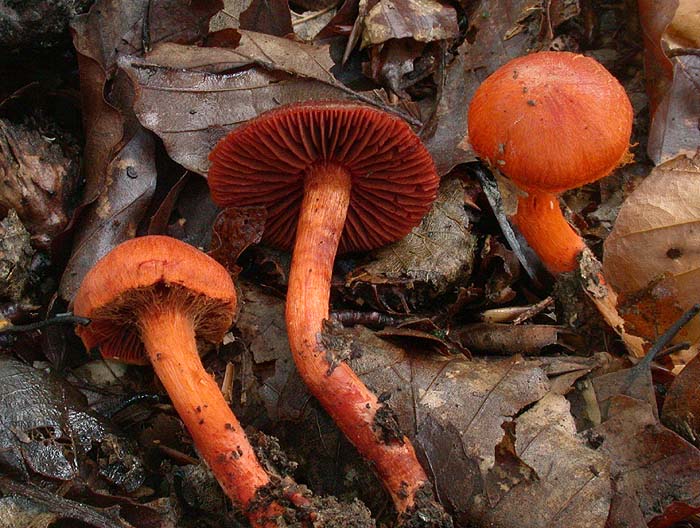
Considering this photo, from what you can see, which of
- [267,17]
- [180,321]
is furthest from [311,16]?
[180,321]

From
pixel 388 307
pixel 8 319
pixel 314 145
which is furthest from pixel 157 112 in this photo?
pixel 388 307

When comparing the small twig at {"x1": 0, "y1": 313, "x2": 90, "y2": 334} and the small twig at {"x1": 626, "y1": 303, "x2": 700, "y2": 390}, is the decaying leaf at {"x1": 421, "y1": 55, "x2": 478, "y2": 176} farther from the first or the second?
the small twig at {"x1": 0, "y1": 313, "x2": 90, "y2": 334}

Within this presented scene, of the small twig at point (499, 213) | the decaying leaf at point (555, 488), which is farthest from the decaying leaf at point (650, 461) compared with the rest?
the small twig at point (499, 213)

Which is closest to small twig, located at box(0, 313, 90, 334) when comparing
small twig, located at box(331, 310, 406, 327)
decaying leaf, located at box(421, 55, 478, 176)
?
small twig, located at box(331, 310, 406, 327)

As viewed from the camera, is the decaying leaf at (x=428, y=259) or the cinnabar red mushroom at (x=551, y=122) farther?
the decaying leaf at (x=428, y=259)

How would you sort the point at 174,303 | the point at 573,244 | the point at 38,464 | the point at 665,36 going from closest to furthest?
the point at 38,464, the point at 174,303, the point at 573,244, the point at 665,36

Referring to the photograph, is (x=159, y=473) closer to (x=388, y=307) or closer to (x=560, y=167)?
(x=388, y=307)

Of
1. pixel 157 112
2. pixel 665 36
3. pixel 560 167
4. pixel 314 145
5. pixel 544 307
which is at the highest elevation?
pixel 157 112

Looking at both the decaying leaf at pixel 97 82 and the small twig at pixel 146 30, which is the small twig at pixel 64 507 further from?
the small twig at pixel 146 30
